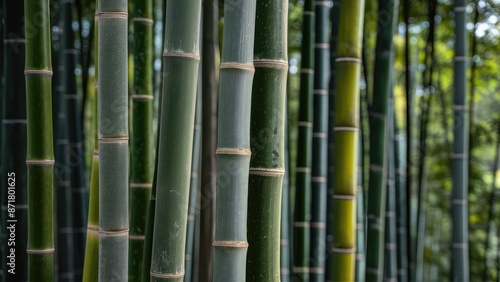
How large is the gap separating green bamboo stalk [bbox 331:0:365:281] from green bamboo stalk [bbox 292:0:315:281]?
0.33m

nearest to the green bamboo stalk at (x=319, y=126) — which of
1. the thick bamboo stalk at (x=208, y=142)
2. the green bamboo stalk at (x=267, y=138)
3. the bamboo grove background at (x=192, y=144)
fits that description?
the bamboo grove background at (x=192, y=144)

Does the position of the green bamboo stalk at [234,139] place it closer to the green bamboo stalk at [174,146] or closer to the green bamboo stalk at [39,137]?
the green bamboo stalk at [174,146]

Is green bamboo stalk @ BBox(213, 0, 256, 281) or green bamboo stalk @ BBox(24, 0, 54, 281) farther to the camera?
green bamboo stalk @ BBox(24, 0, 54, 281)

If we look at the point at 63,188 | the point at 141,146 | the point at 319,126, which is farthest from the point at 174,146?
the point at 63,188

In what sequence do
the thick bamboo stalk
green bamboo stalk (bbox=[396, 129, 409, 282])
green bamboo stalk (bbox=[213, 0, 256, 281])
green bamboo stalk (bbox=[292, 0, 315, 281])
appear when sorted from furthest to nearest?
green bamboo stalk (bbox=[396, 129, 409, 282]), the thick bamboo stalk, green bamboo stalk (bbox=[292, 0, 315, 281]), green bamboo stalk (bbox=[213, 0, 256, 281])

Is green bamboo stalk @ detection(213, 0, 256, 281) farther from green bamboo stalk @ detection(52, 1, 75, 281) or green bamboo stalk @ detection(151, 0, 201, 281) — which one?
green bamboo stalk @ detection(52, 1, 75, 281)

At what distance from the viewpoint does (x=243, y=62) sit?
86 centimetres

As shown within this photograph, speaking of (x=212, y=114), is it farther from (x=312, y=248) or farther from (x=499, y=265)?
(x=499, y=265)

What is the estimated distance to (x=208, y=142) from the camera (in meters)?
2.02

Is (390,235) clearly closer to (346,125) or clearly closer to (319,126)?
(319,126)

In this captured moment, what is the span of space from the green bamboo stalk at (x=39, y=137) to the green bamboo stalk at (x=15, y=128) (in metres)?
0.10

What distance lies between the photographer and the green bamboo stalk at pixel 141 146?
127cm

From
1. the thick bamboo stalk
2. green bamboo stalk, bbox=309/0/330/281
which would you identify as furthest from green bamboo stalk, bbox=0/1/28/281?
the thick bamboo stalk

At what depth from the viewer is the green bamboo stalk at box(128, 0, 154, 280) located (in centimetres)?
127
